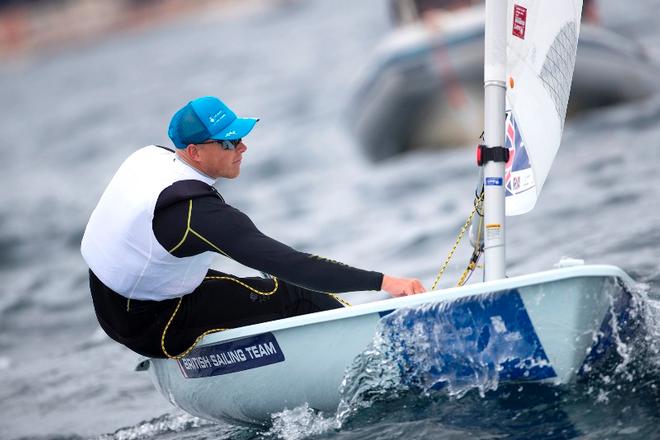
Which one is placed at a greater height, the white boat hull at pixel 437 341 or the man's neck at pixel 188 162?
the man's neck at pixel 188 162

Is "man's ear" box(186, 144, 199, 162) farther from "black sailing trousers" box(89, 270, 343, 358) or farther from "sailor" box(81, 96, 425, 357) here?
"black sailing trousers" box(89, 270, 343, 358)

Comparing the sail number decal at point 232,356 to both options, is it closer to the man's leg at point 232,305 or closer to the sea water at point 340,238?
the man's leg at point 232,305

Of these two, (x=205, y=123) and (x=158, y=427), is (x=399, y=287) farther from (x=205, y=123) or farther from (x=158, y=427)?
(x=158, y=427)

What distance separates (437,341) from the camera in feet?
10.6

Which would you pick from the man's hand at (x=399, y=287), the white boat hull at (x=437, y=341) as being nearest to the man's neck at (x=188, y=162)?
the white boat hull at (x=437, y=341)

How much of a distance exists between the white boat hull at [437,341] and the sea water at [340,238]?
0.06m

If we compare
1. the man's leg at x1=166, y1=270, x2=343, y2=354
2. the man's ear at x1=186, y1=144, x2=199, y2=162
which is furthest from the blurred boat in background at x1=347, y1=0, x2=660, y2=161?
the man's ear at x1=186, y1=144, x2=199, y2=162

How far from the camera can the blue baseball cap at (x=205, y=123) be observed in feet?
10.8

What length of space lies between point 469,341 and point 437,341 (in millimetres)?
105

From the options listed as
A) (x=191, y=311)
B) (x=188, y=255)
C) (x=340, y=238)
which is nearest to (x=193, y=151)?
(x=188, y=255)

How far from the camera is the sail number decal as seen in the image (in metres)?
3.41

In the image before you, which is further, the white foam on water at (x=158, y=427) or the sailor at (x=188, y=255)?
the white foam on water at (x=158, y=427)

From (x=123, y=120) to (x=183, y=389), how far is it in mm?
16570

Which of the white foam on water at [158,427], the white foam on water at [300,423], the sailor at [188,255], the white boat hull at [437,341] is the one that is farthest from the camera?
the white foam on water at [158,427]
